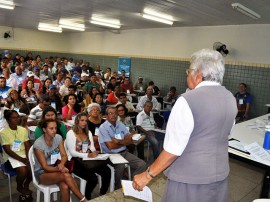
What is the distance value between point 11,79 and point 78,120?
4.91 metres

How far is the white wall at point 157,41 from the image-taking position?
689 centimetres

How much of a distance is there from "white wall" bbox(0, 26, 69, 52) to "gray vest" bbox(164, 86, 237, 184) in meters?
13.2

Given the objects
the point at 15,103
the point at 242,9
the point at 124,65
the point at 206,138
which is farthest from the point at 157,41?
the point at 206,138

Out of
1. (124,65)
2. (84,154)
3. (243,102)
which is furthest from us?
(124,65)

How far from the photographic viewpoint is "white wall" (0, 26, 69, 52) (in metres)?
12.3

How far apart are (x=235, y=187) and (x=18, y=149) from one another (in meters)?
3.07

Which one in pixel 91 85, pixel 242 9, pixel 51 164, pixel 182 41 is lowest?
→ pixel 51 164

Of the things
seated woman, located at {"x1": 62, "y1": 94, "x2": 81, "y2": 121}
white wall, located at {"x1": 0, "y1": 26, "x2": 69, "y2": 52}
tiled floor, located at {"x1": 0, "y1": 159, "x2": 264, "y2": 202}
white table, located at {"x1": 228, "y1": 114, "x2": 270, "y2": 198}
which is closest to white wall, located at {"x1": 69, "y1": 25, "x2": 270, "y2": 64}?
white wall, located at {"x1": 0, "y1": 26, "x2": 69, "y2": 52}

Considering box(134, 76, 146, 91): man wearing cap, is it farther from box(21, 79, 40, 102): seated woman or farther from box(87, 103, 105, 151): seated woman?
box(87, 103, 105, 151): seated woman

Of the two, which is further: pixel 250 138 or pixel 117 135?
pixel 117 135

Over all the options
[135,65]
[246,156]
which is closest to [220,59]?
[246,156]

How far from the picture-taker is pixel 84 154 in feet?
10.0

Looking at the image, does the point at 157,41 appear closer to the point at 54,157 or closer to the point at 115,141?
the point at 115,141

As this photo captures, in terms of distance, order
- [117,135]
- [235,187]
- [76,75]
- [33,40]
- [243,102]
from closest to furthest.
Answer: [235,187], [117,135], [243,102], [76,75], [33,40]
